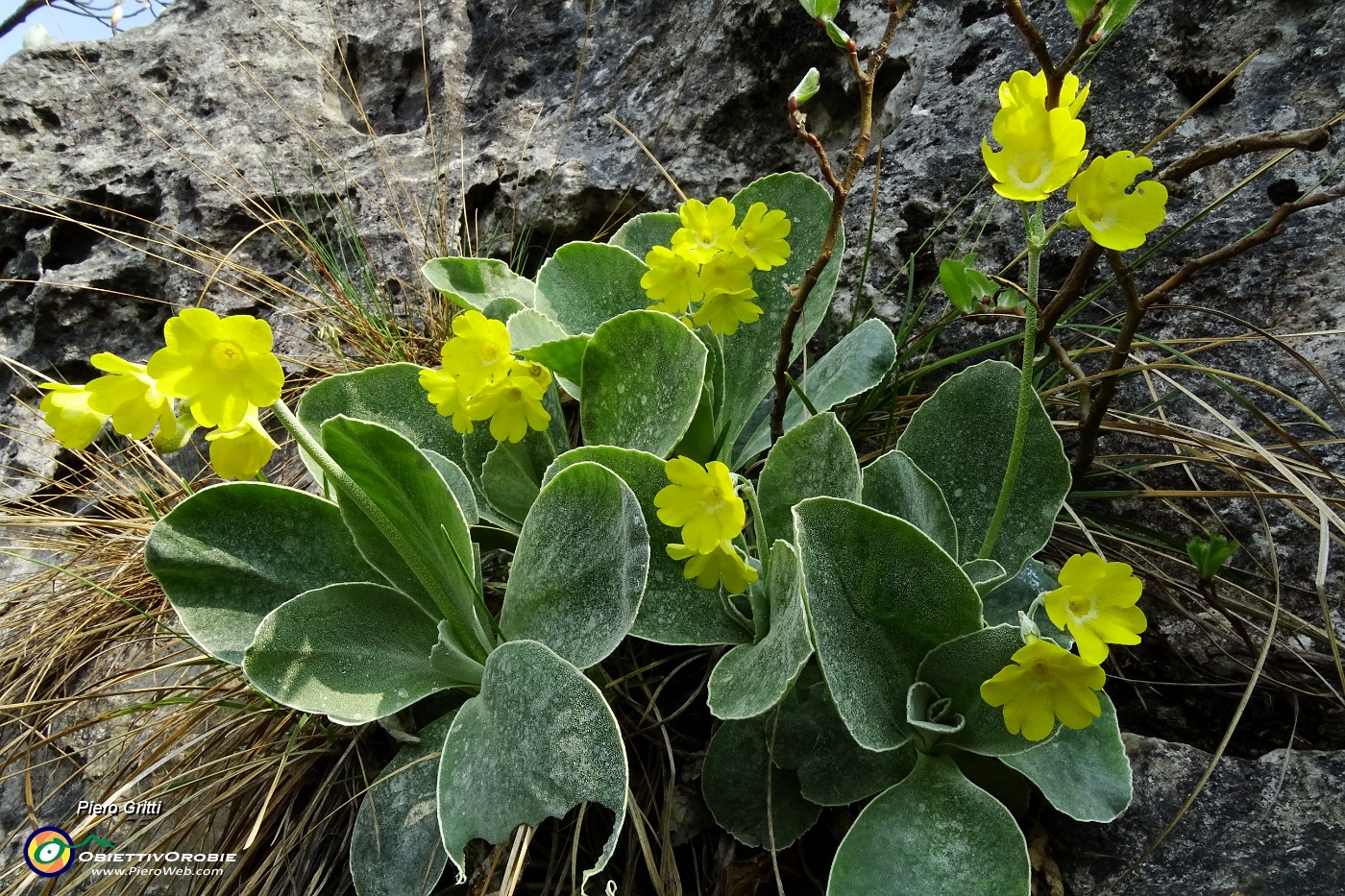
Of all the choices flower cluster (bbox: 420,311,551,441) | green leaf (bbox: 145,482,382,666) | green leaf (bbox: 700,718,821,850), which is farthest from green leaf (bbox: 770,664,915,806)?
green leaf (bbox: 145,482,382,666)

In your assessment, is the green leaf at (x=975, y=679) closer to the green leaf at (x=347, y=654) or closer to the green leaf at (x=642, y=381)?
the green leaf at (x=642, y=381)

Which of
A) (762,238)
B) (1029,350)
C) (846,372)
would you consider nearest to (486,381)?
(762,238)

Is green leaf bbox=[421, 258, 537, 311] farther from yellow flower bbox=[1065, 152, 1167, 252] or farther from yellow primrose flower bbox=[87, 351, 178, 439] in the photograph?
yellow flower bbox=[1065, 152, 1167, 252]

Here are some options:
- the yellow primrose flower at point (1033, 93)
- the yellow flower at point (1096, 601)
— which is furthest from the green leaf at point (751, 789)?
the yellow primrose flower at point (1033, 93)

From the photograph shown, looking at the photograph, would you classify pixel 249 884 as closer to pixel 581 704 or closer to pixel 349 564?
pixel 349 564

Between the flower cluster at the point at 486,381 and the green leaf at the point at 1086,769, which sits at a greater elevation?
the flower cluster at the point at 486,381

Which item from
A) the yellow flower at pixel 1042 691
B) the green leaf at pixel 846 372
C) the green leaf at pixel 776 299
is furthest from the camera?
the green leaf at pixel 776 299

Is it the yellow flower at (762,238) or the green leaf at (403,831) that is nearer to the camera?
the green leaf at (403,831)

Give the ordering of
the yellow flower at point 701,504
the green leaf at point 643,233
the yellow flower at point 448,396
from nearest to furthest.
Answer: the yellow flower at point 701,504, the yellow flower at point 448,396, the green leaf at point 643,233
